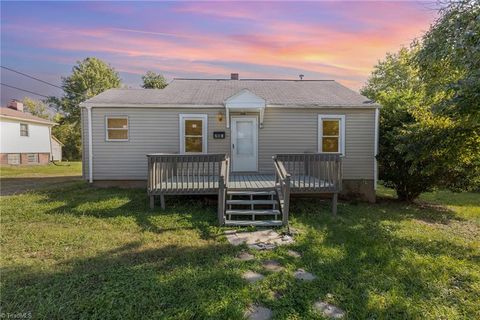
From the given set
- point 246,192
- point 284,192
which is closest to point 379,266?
point 284,192

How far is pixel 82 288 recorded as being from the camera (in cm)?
311

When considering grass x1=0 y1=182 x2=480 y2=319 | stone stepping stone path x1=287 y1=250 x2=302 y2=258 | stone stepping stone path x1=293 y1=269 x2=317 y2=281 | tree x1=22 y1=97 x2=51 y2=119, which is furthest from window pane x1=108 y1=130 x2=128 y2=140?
tree x1=22 y1=97 x2=51 y2=119

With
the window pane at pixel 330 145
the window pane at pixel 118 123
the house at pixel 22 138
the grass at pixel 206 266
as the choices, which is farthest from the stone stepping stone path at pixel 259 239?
the house at pixel 22 138

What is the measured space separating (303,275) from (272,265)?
474 mm

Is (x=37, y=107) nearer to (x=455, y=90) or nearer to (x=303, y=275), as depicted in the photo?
(x=303, y=275)

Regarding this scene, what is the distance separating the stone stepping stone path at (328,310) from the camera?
109 inches

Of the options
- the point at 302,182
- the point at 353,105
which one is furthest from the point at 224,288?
the point at 353,105

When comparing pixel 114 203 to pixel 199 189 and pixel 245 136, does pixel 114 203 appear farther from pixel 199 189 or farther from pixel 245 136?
pixel 245 136

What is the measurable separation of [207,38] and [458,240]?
1002 cm

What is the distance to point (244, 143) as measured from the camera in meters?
9.44

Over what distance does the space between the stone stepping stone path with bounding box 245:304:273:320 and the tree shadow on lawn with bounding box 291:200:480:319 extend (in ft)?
1.76

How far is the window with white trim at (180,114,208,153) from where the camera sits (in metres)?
9.21

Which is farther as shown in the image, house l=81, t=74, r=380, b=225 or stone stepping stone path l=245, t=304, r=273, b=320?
house l=81, t=74, r=380, b=225

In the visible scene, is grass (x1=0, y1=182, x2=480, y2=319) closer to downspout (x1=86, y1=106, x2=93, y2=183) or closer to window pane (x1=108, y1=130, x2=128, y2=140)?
downspout (x1=86, y1=106, x2=93, y2=183)
